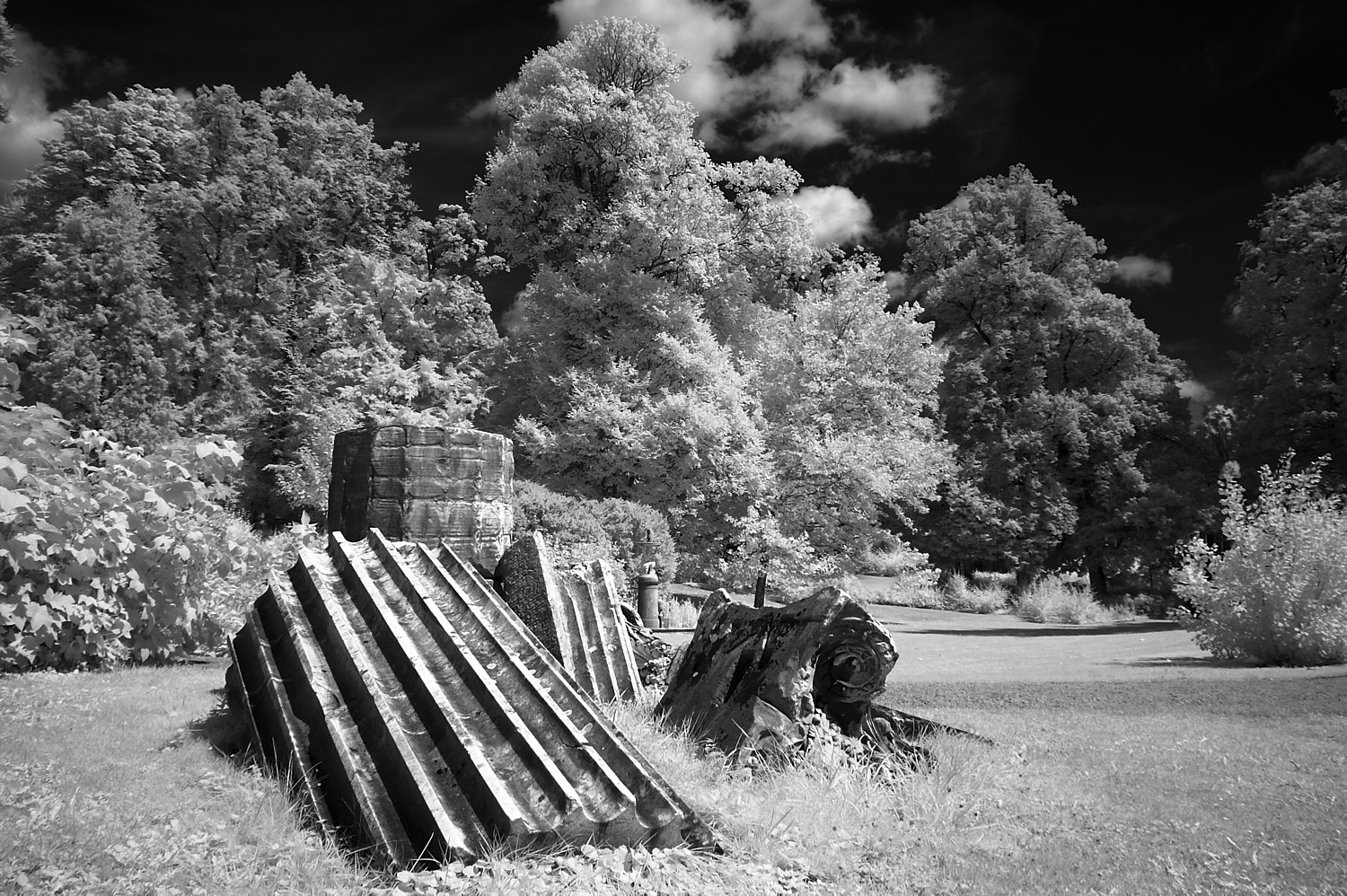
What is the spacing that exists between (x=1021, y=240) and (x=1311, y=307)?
10.1 m

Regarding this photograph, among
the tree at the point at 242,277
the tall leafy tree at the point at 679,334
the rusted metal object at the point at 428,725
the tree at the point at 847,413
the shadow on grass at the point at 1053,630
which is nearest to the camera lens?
the rusted metal object at the point at 428,725

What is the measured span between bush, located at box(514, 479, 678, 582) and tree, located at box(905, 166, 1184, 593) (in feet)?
41.7

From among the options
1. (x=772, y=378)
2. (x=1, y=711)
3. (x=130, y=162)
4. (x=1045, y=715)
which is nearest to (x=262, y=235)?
(x=130, y=162)

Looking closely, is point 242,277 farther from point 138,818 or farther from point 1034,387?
point 138,818

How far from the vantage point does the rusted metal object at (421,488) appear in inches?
263

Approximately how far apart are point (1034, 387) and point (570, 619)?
24.6m

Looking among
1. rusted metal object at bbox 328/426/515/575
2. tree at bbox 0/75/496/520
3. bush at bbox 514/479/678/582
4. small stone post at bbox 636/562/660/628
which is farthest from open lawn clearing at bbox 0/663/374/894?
tree at bbox 0/75/496/520

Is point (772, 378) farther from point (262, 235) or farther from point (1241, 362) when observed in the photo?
point (262, 235)

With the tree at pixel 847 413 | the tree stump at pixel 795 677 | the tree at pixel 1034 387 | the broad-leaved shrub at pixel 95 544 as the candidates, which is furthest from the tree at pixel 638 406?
the tree stump at pixel 795 677

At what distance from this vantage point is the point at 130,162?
28109mm

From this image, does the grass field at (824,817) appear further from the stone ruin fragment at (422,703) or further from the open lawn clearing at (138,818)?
the stone ruin fragment at (422,703)

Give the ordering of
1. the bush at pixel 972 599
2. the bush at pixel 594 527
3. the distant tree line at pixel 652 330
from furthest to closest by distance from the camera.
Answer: the bush at pixel 972 599, the distant tree line at pixel 652 330, the bush at pixel 594 527

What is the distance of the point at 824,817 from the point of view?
4434mm

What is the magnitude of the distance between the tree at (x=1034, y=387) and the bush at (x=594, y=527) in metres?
12.7
